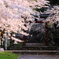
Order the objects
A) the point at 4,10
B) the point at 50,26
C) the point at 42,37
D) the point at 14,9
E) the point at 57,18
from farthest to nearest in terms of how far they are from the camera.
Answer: the point at 42,37
the point at 50,26
the point at 57,18
the point at 14,9
the point at 4,10

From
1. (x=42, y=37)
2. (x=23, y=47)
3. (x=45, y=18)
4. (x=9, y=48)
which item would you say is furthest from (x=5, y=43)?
(x=42, y=37)

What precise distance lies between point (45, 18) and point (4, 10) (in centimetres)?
1222

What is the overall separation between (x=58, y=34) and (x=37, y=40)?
7947mm

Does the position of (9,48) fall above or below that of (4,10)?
below

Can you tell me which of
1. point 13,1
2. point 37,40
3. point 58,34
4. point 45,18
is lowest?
point 37,40

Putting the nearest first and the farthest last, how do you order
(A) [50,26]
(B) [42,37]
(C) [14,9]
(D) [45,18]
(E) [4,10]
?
1. (E) [4,10]
2. (C) [14,9]
3. (D) [45,18]
4. (A) [50,26]
5. (B) [42,37]

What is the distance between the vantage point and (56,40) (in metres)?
19.1

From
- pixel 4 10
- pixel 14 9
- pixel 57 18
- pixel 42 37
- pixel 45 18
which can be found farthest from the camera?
pixel 42 37

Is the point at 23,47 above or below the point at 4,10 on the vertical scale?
below

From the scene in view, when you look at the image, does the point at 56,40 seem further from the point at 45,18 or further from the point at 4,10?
the point at 4,10

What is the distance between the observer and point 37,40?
26.1m

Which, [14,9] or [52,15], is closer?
[14,9]

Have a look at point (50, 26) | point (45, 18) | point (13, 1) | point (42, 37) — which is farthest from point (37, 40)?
point (13, 1)

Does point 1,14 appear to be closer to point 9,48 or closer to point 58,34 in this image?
point 9,48
